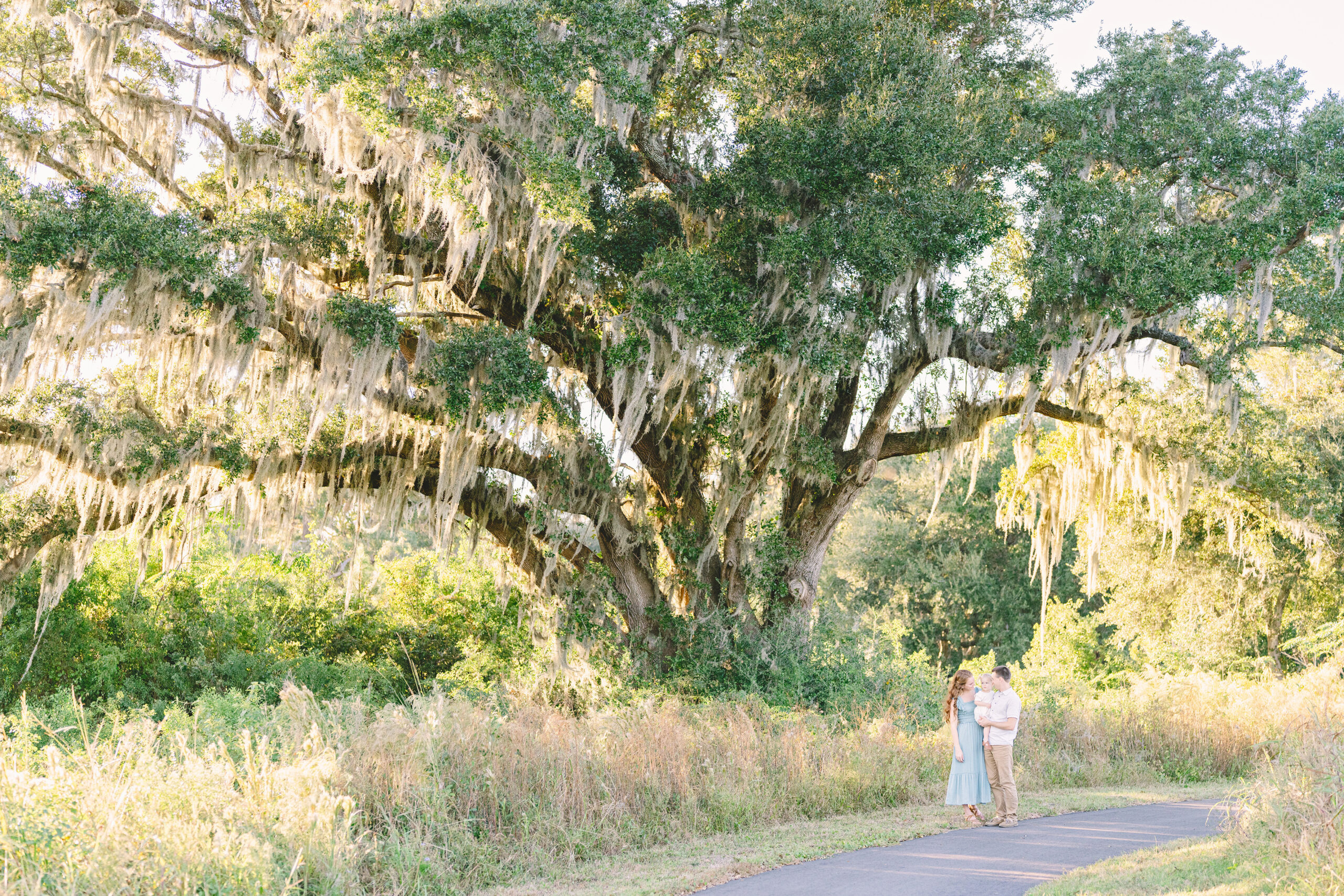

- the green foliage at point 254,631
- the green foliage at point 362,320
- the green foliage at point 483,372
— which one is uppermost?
the green foliage at point 362,320

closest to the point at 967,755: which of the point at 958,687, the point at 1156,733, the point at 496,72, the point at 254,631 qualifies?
the point at 958,687

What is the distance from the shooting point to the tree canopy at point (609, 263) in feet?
33.9

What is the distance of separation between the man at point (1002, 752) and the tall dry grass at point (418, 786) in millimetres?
1230

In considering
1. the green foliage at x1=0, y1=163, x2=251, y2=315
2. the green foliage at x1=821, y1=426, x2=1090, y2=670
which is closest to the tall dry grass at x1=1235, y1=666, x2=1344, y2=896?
the green foliage at x1=0, y1=163, x2=251, y2=315

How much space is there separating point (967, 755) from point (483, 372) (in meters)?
6.28

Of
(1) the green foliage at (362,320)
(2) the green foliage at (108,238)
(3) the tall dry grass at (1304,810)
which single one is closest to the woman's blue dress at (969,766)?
(3) the tall dry grass at (1304,810)

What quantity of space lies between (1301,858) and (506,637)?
1528 centimetres

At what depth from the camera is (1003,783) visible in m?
8.55

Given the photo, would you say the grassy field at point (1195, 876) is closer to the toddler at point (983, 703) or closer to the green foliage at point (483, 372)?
the toddler at point (983, 703)

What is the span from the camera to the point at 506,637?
1909 cm

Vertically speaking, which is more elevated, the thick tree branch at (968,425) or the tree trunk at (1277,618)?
the thick tree branch at (968,425)

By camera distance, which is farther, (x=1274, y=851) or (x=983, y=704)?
(x=983, y=704)

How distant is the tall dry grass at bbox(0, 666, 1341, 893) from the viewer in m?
5.18

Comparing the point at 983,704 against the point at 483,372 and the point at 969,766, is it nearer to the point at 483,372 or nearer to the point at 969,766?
the point at 969,766
